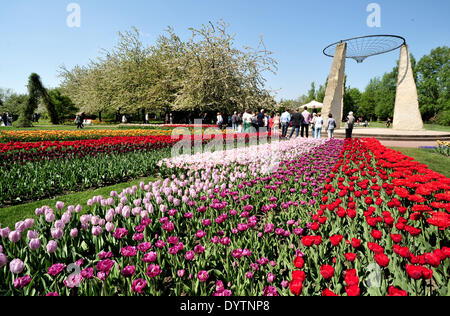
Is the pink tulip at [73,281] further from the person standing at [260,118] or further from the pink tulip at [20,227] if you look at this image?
the person standing at [260,118]

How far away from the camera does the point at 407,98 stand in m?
19.0

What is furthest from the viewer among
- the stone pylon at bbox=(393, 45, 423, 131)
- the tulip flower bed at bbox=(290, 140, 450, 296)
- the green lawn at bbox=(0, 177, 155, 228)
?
the stone pylon at bbox=(393, 45, 423, 131)

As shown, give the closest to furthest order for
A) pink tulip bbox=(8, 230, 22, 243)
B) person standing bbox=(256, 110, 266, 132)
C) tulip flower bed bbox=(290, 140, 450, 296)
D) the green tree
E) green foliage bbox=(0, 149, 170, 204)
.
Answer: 1. tulip flower bed bbox=(290, 140, 450, 296)
2. pink tulip bbox=(8, 230, 22, 243)
3. green foliage bbox=(0, 149, 170, 204)
4. person standing bbox=(256, 110, 266, 132)
5. the green tree

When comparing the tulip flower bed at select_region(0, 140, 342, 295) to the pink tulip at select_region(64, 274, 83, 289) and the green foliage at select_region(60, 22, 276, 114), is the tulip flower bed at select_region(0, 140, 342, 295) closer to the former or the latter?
the pink tulip at select_region(64, 274, 83, 289)

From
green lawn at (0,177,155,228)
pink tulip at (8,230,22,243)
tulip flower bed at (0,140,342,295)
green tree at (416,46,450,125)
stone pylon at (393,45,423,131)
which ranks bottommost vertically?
green lawn at (0,177,155,228)

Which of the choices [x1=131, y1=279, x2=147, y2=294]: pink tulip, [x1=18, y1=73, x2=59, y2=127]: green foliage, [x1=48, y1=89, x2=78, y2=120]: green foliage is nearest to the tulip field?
[x1=131, y1=279, x2=147, y2=294]: pink tulip

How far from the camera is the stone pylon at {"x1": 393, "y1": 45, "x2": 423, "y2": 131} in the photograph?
18812 mm

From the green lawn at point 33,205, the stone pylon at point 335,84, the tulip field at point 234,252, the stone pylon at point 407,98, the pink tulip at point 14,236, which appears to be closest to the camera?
the tulip field at point 234,252

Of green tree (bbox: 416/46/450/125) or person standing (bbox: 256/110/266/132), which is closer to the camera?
person standing (bbox: 256/110/266/132)

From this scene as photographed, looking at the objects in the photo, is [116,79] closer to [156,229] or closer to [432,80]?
[156,229]

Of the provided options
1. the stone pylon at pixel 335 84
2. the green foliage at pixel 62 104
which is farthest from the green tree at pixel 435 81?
the green foliage at pixel 62 104

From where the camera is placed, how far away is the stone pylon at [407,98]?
61.7 feet

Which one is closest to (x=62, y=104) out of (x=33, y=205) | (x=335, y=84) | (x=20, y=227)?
(x=335, y=84)

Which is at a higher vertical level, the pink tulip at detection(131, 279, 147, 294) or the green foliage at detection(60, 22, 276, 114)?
the green foliage at detection(60, 22, 276, 114)
